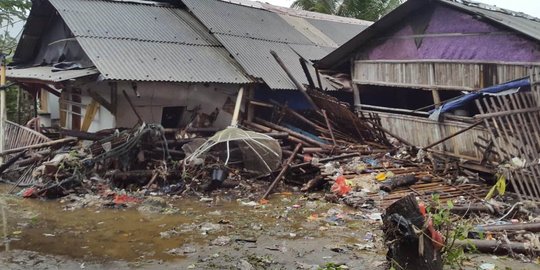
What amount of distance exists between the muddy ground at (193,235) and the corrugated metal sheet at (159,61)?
10.0 feet

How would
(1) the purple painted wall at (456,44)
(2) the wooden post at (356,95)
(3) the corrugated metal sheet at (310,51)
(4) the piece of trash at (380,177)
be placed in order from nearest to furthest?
(4) the piece of trash at (380,177) < (1) the purple painted wall at (456,44) < (2) the wooden post at (356,95) < (3) the corrugated metal sheet at (310,51)

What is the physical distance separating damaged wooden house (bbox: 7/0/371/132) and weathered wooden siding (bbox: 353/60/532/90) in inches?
53.9

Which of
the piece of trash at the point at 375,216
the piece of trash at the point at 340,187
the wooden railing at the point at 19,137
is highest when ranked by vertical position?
the wooden railing at the point at 19,137

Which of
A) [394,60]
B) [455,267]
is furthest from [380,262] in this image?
[394,60]

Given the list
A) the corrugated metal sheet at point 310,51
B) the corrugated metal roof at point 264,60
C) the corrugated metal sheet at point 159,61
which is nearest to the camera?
the corrugated metal sheet at point 159,61

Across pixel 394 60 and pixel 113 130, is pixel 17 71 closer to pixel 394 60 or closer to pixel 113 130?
pixel 113 130

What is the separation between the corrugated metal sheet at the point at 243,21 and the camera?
1397 cm

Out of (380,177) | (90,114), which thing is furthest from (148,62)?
(380,177)

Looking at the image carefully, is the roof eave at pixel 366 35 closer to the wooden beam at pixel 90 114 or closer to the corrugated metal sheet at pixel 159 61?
the corrugated metal sheet at pixel 159 61

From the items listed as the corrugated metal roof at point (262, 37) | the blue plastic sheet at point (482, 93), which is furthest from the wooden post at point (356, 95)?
the blue plastic sheet at point (482, 93)

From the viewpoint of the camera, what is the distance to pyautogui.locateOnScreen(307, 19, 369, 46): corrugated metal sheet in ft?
57.7

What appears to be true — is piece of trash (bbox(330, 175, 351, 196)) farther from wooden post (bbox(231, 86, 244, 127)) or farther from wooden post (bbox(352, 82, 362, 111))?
wooden post (bbox(352, 82, 362, 111))

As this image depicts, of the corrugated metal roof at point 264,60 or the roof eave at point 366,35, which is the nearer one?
the roof eave at point 366,35

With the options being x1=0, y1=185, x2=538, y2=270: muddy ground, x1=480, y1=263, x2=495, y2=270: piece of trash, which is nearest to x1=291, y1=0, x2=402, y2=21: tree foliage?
x1=0, y1=185, x2=538, y2=270: muddy ground
